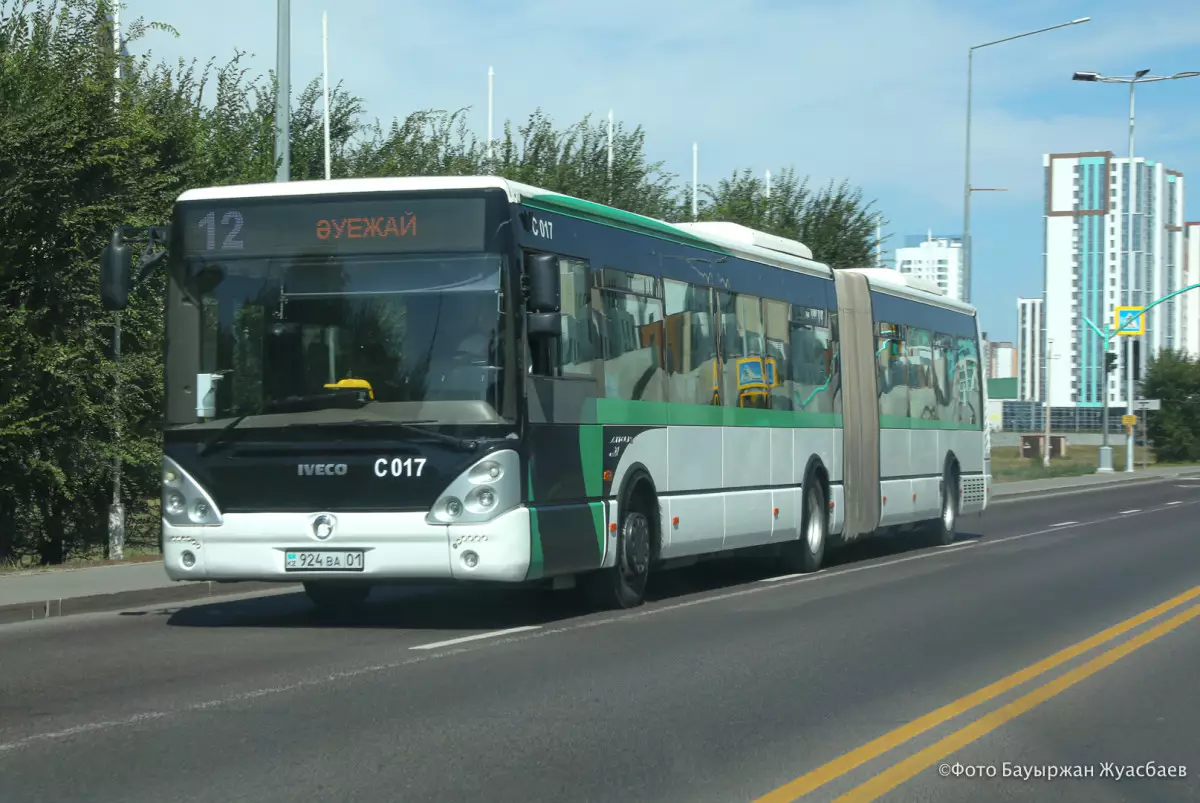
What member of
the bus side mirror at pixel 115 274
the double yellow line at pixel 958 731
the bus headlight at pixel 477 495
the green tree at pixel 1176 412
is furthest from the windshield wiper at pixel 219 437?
the green tree at pixel 1176 412

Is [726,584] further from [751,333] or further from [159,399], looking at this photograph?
[159,399]

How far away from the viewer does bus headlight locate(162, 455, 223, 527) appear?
39.0ft

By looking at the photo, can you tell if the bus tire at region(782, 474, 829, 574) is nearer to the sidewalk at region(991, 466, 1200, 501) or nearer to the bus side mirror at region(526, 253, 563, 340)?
the bus side mirror at region(526, 253, 563, 340)

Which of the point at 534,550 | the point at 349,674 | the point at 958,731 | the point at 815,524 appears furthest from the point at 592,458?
the point at 815,524

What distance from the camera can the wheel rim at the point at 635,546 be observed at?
1351cm

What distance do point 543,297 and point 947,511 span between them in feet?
43.0

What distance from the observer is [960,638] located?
458 inches

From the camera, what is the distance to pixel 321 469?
38.2ft

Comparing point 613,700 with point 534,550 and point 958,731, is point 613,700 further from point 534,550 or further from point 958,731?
point 534,550

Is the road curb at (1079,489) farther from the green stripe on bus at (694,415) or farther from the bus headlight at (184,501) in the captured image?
the bus headlight at (184,501)

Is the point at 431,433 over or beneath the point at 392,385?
beneath

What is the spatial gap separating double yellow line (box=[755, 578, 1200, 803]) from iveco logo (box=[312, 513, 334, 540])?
15.7 ft

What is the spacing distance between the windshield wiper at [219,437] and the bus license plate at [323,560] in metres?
0.94

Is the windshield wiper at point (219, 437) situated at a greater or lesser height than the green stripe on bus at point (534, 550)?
greater
